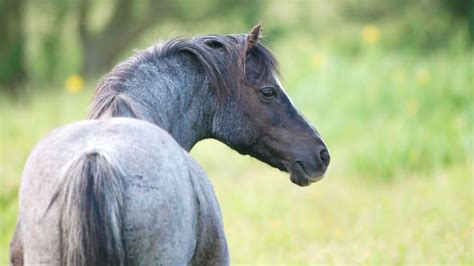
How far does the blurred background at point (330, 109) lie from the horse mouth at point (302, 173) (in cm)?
85

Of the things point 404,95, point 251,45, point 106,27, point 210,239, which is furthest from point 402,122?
point 106,27

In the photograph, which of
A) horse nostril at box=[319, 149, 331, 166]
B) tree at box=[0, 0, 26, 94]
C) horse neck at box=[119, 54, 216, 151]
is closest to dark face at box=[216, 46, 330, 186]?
horse nostril at box=[319, 149, 331, 166]

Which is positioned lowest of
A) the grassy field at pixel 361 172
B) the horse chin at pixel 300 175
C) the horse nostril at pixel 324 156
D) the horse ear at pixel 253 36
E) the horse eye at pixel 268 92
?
the horse chin at pixel 300 175

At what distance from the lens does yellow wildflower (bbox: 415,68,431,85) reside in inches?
423

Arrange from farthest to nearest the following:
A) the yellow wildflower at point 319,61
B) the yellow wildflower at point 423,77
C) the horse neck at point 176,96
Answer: the yellow wildflower at point 319,61
the yellow wildflower at point 423,77
the horse neck at point 176,96

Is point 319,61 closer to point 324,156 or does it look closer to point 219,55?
point 324,156

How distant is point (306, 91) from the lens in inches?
463

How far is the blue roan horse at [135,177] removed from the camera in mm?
2961

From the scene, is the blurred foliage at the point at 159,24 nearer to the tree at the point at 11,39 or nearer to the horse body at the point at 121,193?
the tree at the point at 11,39

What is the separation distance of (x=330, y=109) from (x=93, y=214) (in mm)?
8378

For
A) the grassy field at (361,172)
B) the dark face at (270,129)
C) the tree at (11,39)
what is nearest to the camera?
the dark face at (270,129)

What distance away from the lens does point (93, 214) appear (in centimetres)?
294

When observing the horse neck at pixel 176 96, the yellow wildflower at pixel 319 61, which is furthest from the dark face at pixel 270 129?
the yellow wildflower at pixel 319 61

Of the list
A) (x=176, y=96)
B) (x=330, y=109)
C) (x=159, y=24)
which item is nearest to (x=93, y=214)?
(x=176, y=96)
